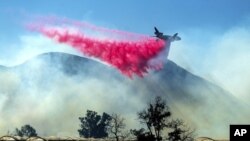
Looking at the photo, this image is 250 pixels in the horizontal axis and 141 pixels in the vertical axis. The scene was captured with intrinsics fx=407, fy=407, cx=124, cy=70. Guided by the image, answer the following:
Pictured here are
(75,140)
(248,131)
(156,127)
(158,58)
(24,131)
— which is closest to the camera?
(248,131)

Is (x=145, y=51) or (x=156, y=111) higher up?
(x=145, y=51)

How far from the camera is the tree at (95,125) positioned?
17638cm

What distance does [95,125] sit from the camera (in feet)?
581

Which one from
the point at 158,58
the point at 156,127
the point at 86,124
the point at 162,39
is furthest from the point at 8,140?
the point at 86,124

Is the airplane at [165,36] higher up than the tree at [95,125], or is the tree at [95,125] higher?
the airplane at [165,36]

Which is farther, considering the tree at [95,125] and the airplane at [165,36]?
the tree at [95,125]

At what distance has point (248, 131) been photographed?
25.6 meters

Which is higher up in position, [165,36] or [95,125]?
[165,36]

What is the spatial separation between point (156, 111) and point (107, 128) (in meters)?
87.0

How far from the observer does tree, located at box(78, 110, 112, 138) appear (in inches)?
6944

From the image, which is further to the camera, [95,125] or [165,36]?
[95,125]

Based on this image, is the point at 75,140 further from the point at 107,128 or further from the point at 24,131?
the point at 24,131

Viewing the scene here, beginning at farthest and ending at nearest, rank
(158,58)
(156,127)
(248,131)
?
(158,58), (156,127), (248,131)

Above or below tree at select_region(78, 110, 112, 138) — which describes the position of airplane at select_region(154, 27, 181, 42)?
above
